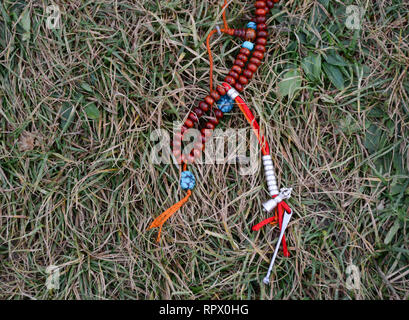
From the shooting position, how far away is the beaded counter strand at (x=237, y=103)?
6.18ft

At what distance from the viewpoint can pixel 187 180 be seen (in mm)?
1895

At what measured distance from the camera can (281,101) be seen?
1.94 m

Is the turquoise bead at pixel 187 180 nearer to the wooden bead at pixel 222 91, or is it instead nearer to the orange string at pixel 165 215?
the orange string at pixel 165 215

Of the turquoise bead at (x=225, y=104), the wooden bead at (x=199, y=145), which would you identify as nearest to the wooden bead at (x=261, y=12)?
the turquoise bead at (x=225, y=104)

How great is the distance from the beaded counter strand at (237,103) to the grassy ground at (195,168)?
6 centimetres

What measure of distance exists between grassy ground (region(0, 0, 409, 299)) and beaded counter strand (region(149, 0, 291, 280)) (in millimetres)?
58

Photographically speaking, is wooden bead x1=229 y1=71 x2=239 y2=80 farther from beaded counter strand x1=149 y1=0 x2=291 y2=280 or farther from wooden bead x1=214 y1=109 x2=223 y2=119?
wooden bead x1=214 y1=109 x2=223 y2=119

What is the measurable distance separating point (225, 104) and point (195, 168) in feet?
1.21

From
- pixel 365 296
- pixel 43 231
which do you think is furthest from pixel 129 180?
pixel 365 296

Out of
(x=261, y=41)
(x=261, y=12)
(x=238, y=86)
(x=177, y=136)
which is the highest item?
(x=261, y=12)

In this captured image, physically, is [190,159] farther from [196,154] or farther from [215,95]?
[215,95]

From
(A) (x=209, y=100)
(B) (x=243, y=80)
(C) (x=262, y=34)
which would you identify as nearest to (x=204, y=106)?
(A) (x=209, y=100)

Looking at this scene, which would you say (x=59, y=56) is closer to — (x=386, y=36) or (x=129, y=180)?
(x=129, y=180)

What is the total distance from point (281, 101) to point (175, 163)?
2.10 feet
